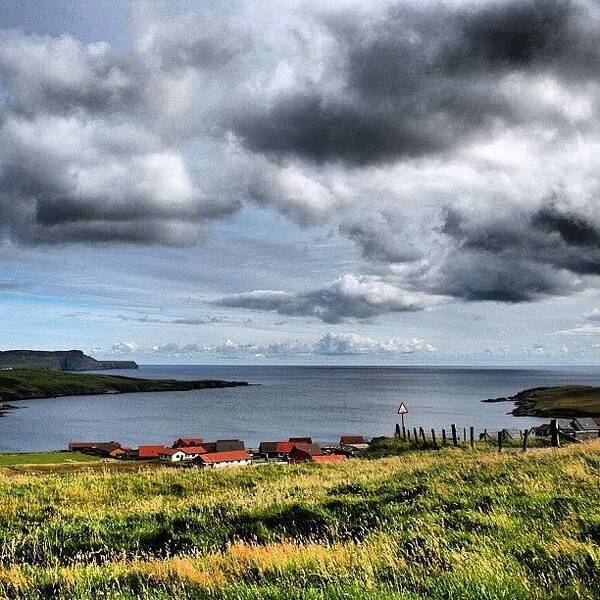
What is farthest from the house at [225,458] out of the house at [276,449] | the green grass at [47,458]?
the green grass at [47,458]

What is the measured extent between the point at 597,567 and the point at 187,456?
81.5 m

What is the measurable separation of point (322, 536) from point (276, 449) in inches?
3104

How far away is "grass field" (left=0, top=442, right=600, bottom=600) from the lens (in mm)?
6930

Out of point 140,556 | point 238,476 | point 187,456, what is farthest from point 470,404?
point 140,556

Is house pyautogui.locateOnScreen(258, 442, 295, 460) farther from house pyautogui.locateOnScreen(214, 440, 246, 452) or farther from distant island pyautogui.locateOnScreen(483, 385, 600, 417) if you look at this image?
distant island pyautogui.locateOnScreen(483, 385, 600, 417)

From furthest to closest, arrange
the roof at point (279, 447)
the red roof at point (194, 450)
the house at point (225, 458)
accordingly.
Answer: the roof at point (279, 447) < the red roof at point (194, 450) < the house at point (225, 458)

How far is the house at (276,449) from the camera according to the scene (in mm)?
84812

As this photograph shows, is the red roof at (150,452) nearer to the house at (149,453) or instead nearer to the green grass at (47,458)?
the house at (149,453)

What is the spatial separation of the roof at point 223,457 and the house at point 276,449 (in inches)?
214

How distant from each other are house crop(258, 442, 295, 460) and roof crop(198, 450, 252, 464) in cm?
543

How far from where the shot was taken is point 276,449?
8738cm

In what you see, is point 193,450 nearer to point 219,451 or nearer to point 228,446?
point 219,451

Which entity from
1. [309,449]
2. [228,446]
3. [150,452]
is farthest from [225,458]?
[150,452]

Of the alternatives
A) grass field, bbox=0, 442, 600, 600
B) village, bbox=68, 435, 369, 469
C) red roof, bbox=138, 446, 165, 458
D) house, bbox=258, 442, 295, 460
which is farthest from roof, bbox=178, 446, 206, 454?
grass field, bbox=0, 442, 600, 600
